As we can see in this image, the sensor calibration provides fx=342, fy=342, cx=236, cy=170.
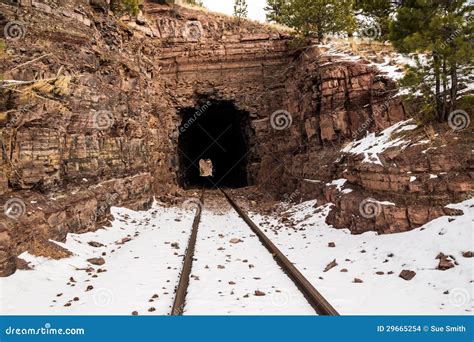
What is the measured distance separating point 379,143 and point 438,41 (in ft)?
11.9

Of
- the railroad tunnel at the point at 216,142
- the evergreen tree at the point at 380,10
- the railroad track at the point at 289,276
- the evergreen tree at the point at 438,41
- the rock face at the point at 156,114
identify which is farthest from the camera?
the railroad tunnel at the point at 216,142

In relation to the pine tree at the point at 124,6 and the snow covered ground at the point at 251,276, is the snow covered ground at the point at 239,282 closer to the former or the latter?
the snow covered ground at the point at 251,276

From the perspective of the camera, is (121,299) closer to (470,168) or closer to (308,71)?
(470,168)

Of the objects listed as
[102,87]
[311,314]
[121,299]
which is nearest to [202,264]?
[121,299]

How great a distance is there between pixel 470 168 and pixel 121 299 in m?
9.02

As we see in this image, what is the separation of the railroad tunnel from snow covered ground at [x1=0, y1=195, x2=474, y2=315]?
659 inches

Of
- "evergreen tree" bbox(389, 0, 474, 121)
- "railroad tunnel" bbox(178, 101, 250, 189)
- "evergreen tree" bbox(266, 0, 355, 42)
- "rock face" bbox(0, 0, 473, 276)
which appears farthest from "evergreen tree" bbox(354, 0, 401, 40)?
"railroad tunnel" bbox(178, 101, 250, 189)

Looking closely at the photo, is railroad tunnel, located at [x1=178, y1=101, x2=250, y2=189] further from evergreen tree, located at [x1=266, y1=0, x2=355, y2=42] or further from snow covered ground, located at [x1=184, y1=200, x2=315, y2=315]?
snow covered ground, located at [x1=184, y1=200, x2=315, y2=315]

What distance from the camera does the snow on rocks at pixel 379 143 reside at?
36.7 ft

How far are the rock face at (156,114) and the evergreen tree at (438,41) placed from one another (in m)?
1.76

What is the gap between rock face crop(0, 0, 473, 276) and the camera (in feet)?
32.1

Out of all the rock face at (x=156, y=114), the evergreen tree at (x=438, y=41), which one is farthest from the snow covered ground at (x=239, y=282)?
the evergreen tree at (x=438, y=41)

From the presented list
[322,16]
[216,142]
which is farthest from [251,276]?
[216,142]

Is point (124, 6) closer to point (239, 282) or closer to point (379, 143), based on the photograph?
point (379, 143)
